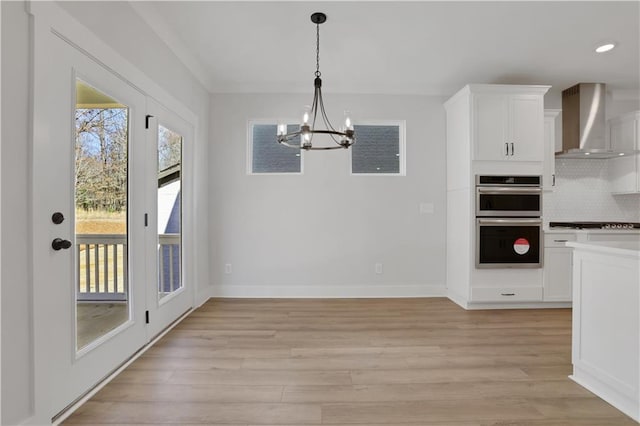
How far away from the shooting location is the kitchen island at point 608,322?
172cm

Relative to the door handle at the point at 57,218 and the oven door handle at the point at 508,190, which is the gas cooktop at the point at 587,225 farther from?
the door handle at the point at 57,218

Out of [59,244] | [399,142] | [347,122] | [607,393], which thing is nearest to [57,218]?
[59,244]

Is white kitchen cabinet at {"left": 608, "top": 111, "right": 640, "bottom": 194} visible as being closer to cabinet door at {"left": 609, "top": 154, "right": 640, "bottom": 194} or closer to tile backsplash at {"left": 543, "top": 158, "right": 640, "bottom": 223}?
cabinet door at {"left": 609, "top": 154, "right": 640, "bottom": 194}

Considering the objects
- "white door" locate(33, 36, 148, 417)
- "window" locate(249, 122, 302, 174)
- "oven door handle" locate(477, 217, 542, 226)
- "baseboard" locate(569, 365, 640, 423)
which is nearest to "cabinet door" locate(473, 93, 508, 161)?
"oven door handle" locate(477, 217, 542, 226)

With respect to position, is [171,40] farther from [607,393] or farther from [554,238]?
[554,238]

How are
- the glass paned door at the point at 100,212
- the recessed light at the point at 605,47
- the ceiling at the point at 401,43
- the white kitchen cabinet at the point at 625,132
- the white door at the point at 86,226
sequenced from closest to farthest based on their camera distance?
the white door at the point at 86,226
the glass paned door at the point at 100,212
the ceiling at the point at 401,43
the recessed light at the point at 605,47
the white kitchen cabinet at the point at 625,132

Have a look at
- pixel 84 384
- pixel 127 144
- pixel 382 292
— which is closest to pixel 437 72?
pixel 382 292

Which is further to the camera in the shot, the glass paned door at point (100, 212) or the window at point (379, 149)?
the window at point (379, 149)

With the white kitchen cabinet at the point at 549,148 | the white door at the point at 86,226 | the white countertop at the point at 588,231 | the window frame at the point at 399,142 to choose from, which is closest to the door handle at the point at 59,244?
the white door at the point at 86,226

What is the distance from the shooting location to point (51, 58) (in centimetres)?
164

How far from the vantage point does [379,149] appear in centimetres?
431

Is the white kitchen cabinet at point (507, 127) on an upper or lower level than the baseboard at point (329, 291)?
upper

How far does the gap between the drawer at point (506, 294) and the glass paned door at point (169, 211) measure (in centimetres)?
329

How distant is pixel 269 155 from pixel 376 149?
57.0 inches
